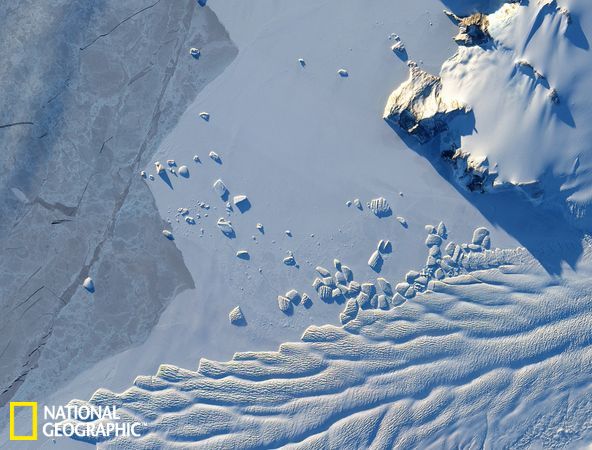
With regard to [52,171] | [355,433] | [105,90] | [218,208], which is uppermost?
[105,90]

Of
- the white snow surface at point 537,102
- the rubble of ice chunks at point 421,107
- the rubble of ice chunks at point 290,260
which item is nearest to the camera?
the white snow surface at point 537,102

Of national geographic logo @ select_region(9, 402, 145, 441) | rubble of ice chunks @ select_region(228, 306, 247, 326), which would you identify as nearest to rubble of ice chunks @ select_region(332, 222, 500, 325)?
rubble of ice chunks @ select_region(228, 306, 247, 326)

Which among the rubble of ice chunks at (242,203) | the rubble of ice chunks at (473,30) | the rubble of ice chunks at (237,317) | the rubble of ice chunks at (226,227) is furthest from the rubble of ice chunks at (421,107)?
the rubble of ice chunks at (237,317)

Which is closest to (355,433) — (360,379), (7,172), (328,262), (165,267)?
(360,379)

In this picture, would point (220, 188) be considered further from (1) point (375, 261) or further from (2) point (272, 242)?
(1) point (375, 261)

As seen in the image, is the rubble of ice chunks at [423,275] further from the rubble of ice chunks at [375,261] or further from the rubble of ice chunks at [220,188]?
the rubble of ice chunks at [220,188]

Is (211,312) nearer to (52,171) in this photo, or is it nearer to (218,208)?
(218,208)
